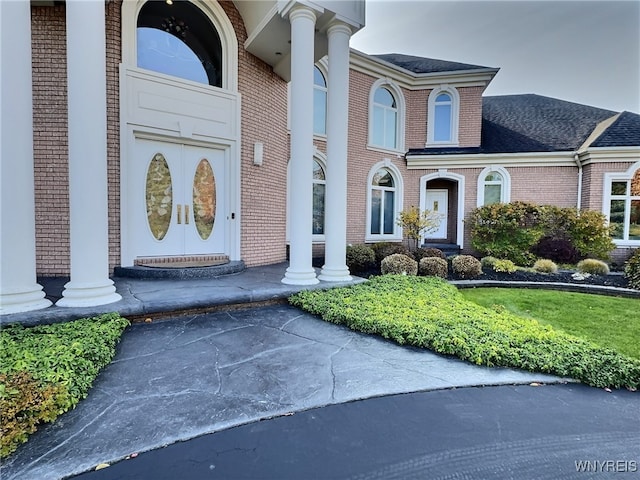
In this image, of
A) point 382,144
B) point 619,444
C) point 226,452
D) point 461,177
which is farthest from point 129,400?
point 461,177

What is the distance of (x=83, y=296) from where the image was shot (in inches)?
156

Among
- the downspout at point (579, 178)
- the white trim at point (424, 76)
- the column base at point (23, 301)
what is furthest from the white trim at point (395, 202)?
the column base at point (23, 301)

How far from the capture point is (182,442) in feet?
6.38

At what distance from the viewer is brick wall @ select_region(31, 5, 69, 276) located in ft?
18.2

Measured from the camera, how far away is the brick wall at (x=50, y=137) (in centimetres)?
556

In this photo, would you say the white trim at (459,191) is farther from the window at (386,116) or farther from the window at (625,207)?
the window at (625,207)

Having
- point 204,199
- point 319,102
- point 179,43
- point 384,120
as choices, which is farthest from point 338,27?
point 384,120

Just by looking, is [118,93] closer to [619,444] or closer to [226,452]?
[226,452]

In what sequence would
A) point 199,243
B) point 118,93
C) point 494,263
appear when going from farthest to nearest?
1. point 494,263
2. point 199,243
3. point 118,93

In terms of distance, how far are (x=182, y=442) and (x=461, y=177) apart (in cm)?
1235

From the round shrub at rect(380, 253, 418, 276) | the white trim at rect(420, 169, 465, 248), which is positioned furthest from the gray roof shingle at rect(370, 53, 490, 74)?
the round shrub at rect(380, 253, 418, 276)

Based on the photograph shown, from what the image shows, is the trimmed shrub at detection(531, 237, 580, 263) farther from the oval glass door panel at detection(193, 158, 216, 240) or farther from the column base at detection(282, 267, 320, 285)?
the oval glass door panel at detection(193, 158, 216, 240)

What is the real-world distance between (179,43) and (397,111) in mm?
8201

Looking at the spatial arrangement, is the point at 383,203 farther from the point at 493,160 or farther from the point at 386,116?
the point at 493,160
